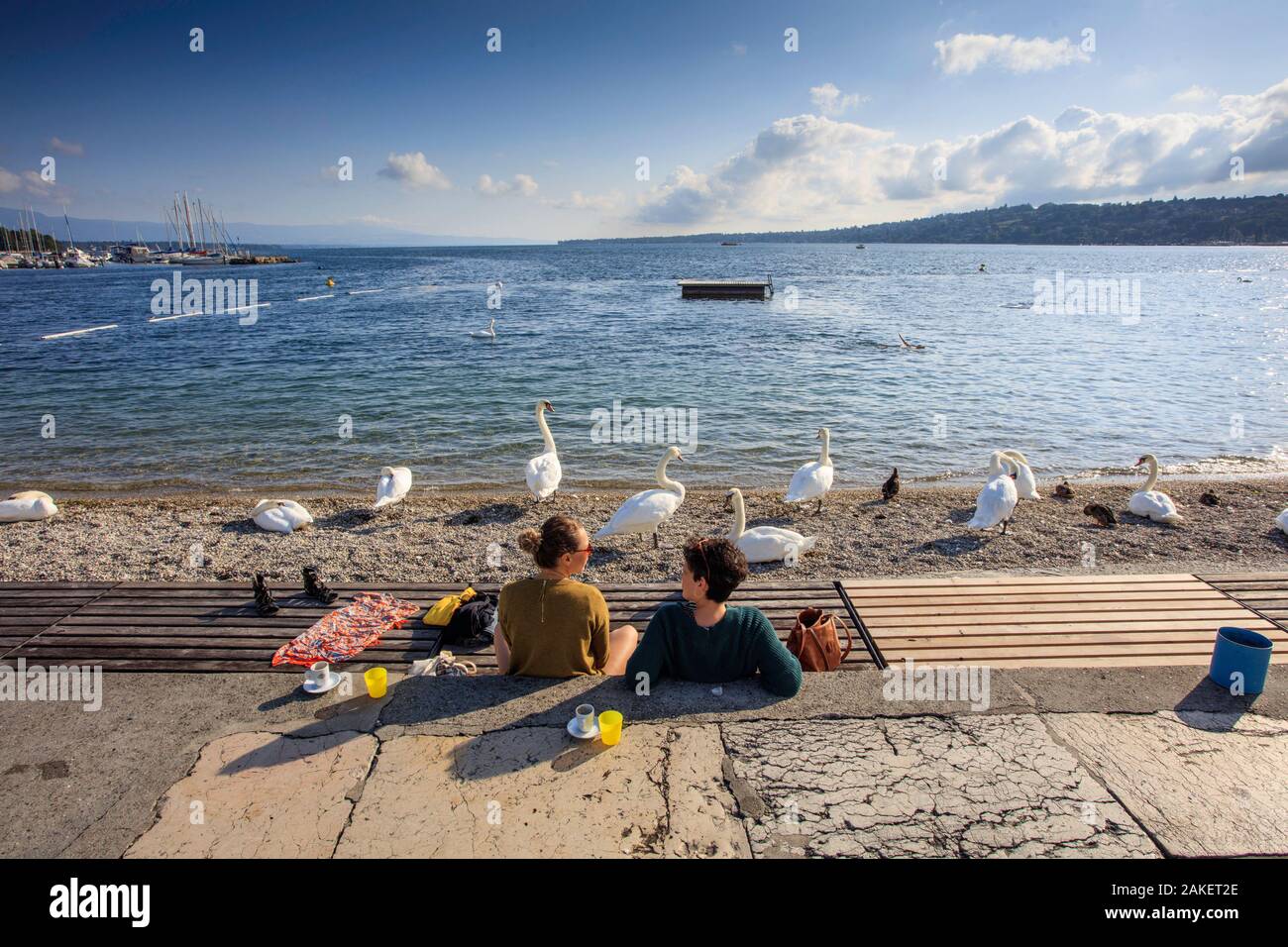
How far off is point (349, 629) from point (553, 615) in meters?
2.55

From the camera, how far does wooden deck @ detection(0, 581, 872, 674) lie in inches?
223

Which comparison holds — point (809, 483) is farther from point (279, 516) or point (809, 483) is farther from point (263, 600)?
point (279, 516)

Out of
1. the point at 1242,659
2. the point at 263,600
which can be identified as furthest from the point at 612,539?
the point at 1242,659

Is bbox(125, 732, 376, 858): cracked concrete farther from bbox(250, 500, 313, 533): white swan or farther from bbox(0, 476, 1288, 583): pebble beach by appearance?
bbox(250, 500, 313, 533): white swan

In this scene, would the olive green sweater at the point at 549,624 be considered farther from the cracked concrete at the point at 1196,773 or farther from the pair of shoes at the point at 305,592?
the cracked concrete at the point at 1196,773

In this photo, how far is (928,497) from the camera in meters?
12.9

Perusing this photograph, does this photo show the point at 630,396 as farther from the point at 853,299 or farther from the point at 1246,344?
the point at 853,299

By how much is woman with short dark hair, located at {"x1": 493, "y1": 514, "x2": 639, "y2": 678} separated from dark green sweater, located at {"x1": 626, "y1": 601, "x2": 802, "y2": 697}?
1.52 ft

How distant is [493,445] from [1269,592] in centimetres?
1484

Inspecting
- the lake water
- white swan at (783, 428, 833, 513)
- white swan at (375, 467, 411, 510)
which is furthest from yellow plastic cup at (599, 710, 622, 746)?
the lake water

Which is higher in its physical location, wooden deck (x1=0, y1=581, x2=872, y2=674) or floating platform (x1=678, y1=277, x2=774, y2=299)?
floating platform (x1=678, y1=277, x2=774, y2=299)

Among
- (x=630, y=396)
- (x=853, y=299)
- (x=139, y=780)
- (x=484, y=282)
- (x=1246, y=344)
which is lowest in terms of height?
(x=139, y=780)

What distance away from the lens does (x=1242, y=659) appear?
450 cm
